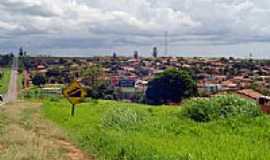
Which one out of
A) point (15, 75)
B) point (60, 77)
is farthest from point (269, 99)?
point (15, 75)

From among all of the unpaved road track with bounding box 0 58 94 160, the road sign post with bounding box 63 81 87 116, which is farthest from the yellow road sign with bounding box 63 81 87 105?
the unpaved road track with bounding box 0 58 94 160

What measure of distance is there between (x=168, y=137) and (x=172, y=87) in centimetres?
3608

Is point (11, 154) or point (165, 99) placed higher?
point (11, 154)

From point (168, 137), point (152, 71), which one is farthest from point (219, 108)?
point (152, 71)

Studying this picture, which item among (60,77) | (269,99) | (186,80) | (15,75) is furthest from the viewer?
(15,75)

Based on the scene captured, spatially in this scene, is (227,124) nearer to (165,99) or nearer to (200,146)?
(200,146)

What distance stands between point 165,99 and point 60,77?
31347 mm

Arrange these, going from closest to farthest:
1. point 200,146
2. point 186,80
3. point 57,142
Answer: point 200,146
point 57,142
point 186,80

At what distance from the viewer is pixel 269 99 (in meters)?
32.5

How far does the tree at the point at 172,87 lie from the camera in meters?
51.5

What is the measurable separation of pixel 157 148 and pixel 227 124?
7.60 meters

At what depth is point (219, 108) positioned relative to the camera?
23.7 m

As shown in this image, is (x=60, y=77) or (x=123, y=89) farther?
(x=60, y=77)

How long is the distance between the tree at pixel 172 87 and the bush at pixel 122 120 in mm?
29591
